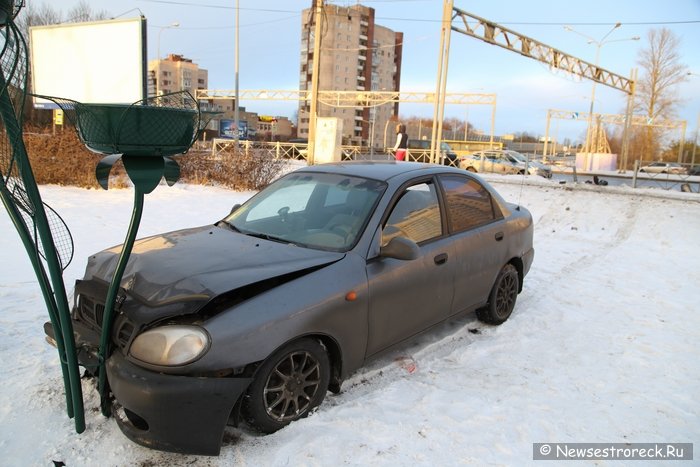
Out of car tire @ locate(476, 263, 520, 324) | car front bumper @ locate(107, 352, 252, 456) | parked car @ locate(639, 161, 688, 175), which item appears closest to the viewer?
car front bumper @ locate(107, 352, 252, 456)

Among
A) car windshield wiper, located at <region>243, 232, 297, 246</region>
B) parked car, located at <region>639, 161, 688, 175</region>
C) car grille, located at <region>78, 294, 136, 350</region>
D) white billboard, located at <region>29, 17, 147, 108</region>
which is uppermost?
white billboard, located at <region>29, 17, 147, 108</region>

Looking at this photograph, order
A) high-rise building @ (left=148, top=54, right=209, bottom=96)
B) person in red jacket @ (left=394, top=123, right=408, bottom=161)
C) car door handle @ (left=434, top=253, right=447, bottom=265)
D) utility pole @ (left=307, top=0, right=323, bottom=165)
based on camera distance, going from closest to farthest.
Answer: car door handle @ (left=434, top=253, right=447, bottom=265)
person in red jacket @ (left=394, top=123, right=408, bottom=161)
utility pole @ (left=307, top=0, right=323, bottom=165)
high-rise building @ (left=148, top=54, right=209, bottom=96)

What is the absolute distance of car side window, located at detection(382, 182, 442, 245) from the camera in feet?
12.6

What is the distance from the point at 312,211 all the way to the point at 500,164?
2476cm

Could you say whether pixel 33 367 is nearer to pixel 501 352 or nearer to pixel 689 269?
pixel 501 352

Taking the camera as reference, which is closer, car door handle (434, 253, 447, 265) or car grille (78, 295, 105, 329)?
car grille (78, 295, 105, 329)

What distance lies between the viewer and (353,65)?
332ft

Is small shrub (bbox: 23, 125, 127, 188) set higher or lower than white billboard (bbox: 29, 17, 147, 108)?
lower

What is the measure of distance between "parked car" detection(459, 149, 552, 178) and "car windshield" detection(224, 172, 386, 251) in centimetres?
2309

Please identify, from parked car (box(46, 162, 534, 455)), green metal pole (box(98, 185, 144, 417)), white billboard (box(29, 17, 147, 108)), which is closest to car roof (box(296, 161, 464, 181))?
parked car (box(46, 162, 534, 455))

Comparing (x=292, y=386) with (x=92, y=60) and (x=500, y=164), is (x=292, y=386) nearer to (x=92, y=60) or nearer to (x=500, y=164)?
(x=92, y=60)

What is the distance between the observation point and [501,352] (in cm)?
446

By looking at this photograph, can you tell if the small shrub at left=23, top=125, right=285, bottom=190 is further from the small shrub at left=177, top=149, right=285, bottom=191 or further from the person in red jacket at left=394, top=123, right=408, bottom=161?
the person in red jacket at left=394, top=123, right=408, bottom=161

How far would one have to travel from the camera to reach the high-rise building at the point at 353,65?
96.4 metres
